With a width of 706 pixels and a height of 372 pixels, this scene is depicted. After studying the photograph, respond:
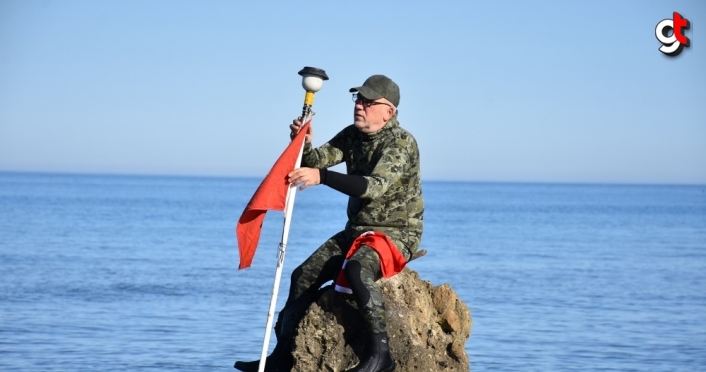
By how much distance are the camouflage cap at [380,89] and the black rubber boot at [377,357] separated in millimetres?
1650

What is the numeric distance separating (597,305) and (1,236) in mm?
25943

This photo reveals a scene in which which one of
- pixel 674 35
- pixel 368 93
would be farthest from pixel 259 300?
pixel 368 93

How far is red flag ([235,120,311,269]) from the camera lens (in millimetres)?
7602

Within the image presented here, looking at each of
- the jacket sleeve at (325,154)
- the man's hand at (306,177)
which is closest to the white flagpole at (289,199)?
the man's hand at (306,177)

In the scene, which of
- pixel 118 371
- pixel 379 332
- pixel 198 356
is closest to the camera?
pixel 379 332

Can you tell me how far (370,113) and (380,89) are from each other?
19cm

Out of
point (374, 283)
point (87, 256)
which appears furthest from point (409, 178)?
point (87, 256)

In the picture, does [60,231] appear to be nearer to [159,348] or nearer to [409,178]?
[159,348]

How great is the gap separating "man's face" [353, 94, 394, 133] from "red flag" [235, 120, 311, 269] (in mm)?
416

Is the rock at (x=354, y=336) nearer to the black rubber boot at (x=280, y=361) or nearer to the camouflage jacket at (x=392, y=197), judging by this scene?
the black rubber boot at (x=280, y=361)

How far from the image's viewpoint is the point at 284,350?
794 centimetres

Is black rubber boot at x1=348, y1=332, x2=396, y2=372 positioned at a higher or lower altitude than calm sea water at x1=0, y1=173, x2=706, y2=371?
higher

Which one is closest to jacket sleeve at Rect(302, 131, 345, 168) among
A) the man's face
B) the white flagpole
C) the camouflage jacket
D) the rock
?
the camouflage jacket

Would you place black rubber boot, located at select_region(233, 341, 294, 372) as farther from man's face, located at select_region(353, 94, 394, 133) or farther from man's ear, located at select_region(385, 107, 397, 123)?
man's ear, located at select_region(385, 107, 397, 123)
